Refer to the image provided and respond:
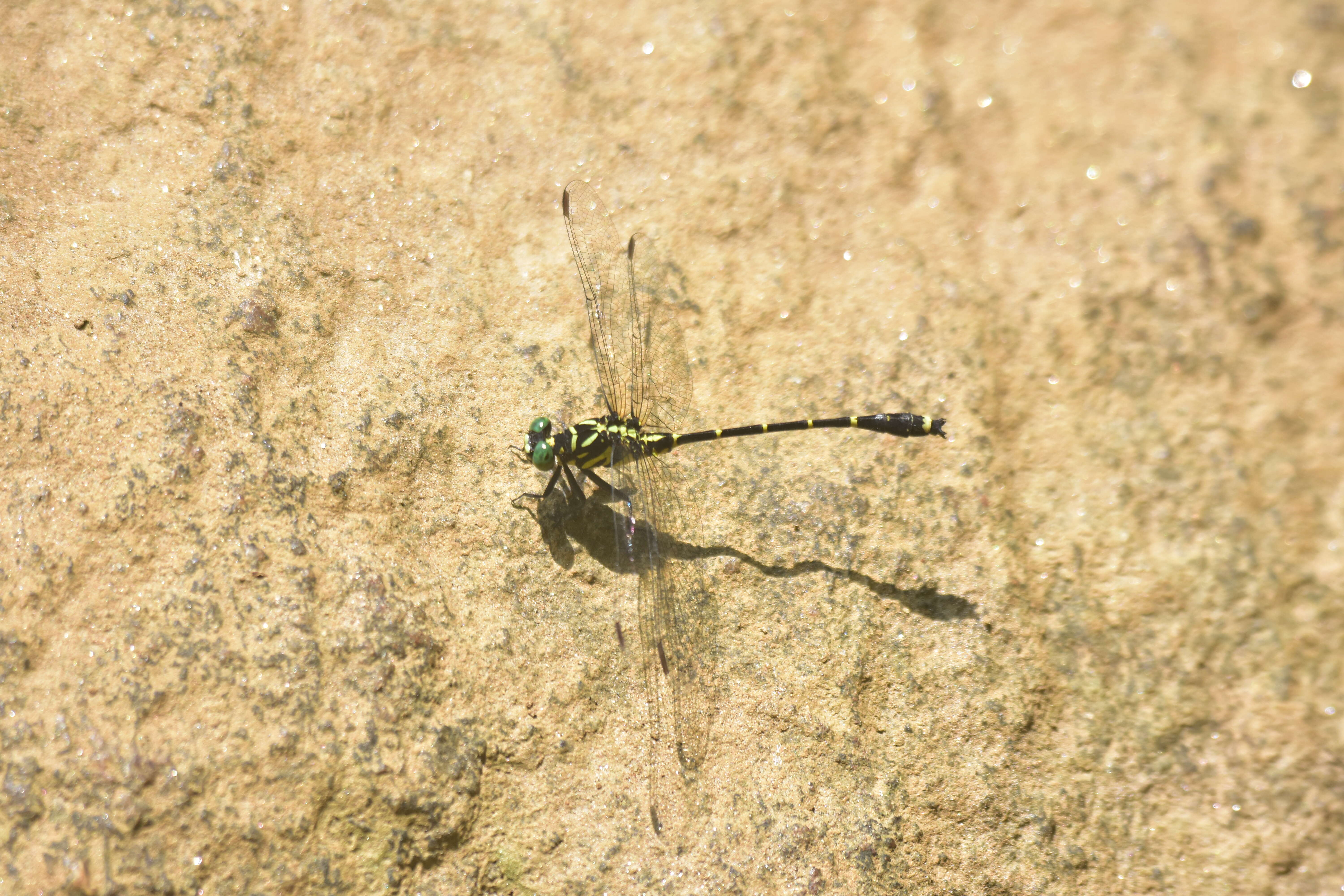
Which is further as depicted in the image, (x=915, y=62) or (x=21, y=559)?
(x=915, y=62)

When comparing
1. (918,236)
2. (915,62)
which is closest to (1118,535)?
(918,236)

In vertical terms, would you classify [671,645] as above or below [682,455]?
below

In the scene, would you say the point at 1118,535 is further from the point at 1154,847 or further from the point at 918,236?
the point at 918,236

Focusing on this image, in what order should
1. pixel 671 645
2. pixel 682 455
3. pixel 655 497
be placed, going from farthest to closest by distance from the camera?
pixel 682 455, pixel 655 497, pixel 671 645

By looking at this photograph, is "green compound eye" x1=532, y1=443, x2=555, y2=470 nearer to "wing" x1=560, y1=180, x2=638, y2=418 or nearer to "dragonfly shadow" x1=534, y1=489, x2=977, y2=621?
"dragonfly shadow" x1=534, y1=489, x2=977, y2=621

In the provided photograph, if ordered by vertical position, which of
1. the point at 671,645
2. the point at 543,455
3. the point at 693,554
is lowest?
the point at 671,645

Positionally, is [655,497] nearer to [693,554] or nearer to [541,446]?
[693,554]

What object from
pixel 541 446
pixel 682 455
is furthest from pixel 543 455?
pixel 682 455
